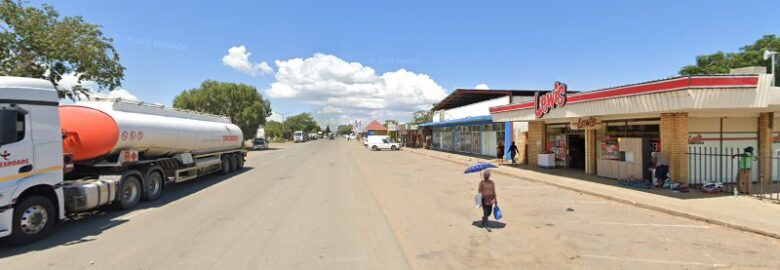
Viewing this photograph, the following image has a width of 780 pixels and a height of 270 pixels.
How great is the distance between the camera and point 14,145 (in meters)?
7.49

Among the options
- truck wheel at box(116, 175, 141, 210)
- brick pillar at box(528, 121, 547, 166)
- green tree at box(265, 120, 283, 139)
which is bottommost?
truck wheel at box(116, 175, 141, 210)

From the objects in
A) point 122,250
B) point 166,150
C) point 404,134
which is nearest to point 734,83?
point 122,250

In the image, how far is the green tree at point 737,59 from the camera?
43.5 metres

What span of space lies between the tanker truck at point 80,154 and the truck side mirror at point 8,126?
0.05ft

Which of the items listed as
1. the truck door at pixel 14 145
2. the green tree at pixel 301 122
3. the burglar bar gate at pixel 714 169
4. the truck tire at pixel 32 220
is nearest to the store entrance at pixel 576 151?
the burglar bar gate at pixel 714 169

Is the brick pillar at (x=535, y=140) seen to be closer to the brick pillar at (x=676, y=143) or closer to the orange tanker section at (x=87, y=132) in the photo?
the brick pillar at (x=676, y=143)

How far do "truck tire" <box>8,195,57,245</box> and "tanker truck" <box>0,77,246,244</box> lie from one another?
15mm

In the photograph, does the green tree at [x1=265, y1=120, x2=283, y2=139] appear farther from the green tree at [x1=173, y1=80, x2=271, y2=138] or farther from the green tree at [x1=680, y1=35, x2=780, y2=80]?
the green tree at [x1=680, y1=35, x2=780, y2=80]

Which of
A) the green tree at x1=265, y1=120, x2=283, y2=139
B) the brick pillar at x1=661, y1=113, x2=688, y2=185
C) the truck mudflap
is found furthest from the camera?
the green tree at x1=265, y1=120, x2=283, y2=139

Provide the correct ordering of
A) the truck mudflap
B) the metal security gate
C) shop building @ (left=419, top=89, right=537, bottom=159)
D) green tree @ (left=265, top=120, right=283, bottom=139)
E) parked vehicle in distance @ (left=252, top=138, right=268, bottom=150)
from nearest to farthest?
the truck mudflap < the metal security gate < shop building @ (left=419, top=89, right=537, bottom=159) < parked vehicle in distance @ (left=252, top=138, right=268, bottom=150) < green tree @ (left=265, top=120, right=283, bottom=139)

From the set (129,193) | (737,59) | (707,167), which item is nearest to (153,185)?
(129,193)

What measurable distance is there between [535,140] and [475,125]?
38.5 feet

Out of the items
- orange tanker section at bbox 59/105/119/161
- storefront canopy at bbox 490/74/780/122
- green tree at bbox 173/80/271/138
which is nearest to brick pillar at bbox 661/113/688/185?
storefront canopy at bbox 490/74/780/122

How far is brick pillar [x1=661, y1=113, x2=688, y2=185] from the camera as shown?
13.4 m
